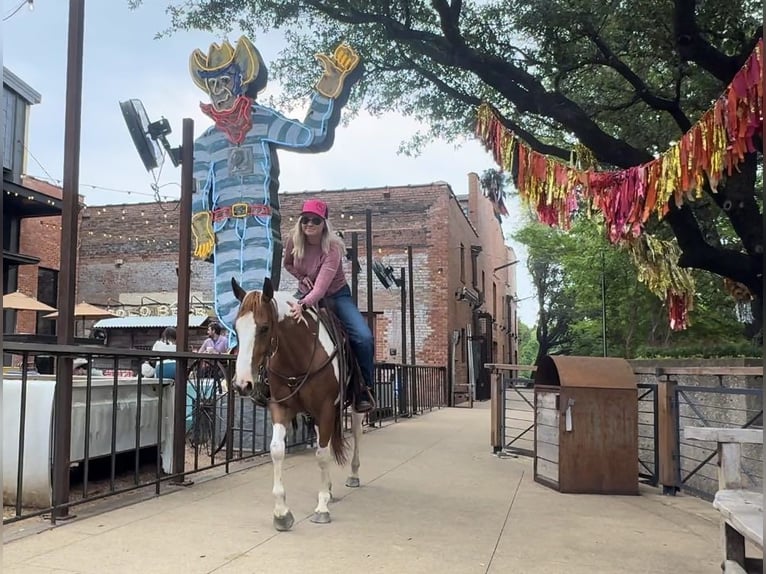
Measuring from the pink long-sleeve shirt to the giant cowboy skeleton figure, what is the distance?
404 centimetres

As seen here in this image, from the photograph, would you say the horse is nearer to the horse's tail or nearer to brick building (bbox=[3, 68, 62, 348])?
the horse's tail

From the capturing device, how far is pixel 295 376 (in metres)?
4.91

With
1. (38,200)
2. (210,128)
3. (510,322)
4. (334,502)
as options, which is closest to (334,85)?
(210,128)

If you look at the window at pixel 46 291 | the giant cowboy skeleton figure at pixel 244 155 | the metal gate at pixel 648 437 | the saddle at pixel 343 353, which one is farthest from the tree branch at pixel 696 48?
the window at pixel 46 291

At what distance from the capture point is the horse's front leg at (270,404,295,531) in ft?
14.6

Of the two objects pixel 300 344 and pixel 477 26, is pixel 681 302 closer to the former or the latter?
pixel 477 26

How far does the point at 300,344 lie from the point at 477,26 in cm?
737

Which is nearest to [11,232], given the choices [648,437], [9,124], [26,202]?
[26,202]

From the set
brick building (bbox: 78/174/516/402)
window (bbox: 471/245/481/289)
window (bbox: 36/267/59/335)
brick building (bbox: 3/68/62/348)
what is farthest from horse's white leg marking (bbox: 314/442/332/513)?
window (bbox: 471/245/481/289)

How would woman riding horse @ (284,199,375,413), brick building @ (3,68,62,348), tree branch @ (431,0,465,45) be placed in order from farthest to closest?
brick building @ (3,68,62,348) < tree branch @ (431,0,465,45) < woman riding horse @ (284,199,375,413)

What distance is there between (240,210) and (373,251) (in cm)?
1142

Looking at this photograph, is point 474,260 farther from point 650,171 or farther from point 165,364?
point 650,171

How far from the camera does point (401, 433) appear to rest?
1090cm

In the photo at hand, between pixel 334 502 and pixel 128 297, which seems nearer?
pixel 334 502
